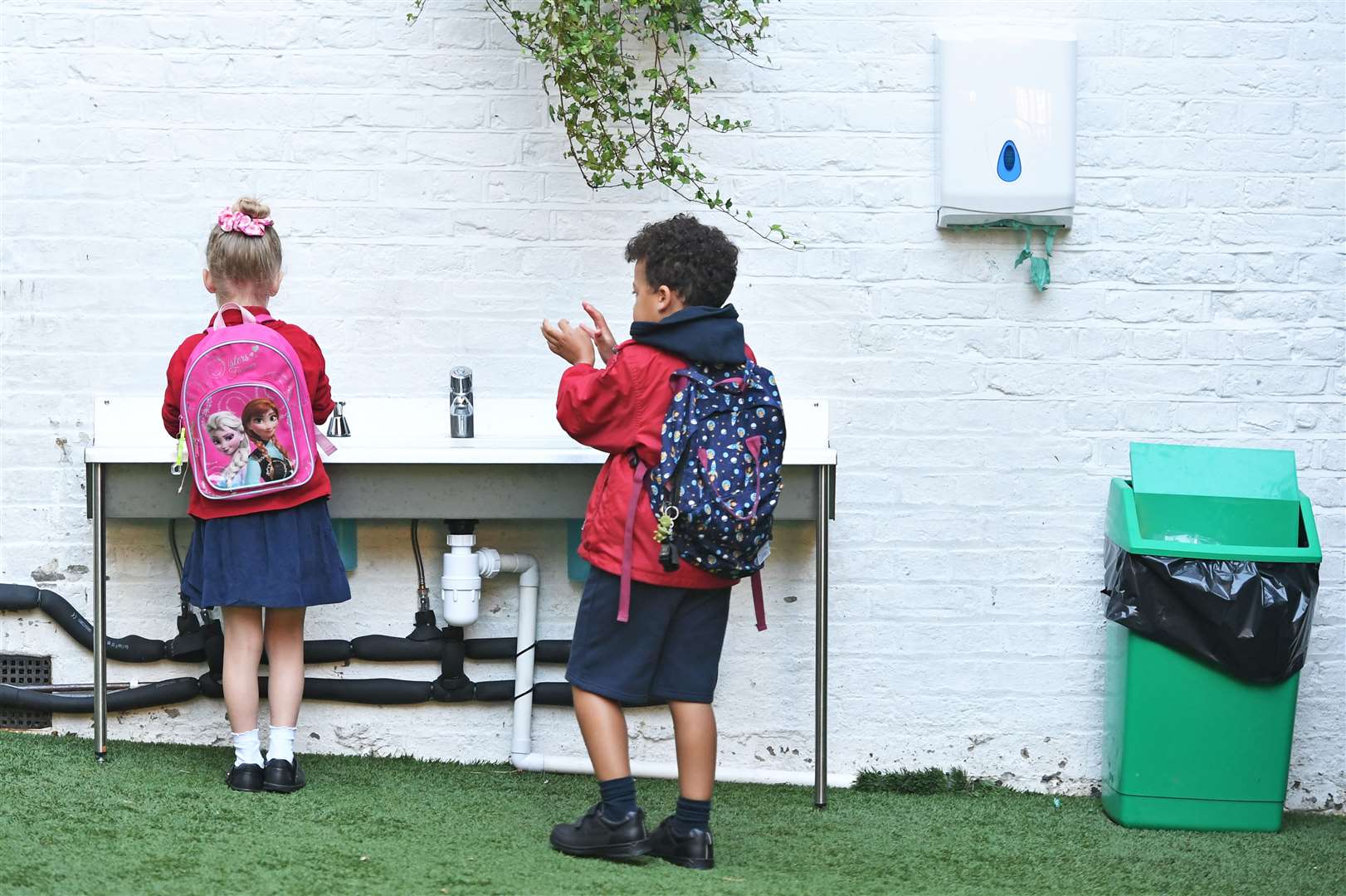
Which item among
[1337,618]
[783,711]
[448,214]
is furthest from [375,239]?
[1337,618]

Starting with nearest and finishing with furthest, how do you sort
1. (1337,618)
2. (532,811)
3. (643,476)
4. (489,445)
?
(643,476) → (532,811) → (489,445) → (1337,618)

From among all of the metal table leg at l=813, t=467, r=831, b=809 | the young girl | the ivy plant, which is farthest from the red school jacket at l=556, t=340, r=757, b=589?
the ivy plant

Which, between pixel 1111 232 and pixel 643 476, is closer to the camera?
pixel 643 476

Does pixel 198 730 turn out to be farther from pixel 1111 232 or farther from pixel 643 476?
pixel 1111 232

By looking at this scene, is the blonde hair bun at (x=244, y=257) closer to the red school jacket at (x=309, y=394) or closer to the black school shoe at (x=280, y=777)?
the red school jacket at (x=309, y=394)

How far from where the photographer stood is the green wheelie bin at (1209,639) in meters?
3.32

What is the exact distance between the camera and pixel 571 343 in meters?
2.95

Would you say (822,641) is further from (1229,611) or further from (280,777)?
(280,777)

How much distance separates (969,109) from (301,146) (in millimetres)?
1696

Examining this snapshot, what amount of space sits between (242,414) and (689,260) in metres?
1.03

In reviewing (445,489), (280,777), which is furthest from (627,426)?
(280,777)

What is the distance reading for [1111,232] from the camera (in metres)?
3.68

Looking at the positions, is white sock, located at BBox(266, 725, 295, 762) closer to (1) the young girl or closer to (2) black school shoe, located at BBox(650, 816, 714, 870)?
(1) the young girl

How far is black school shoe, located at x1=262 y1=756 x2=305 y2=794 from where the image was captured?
3.23 meters
